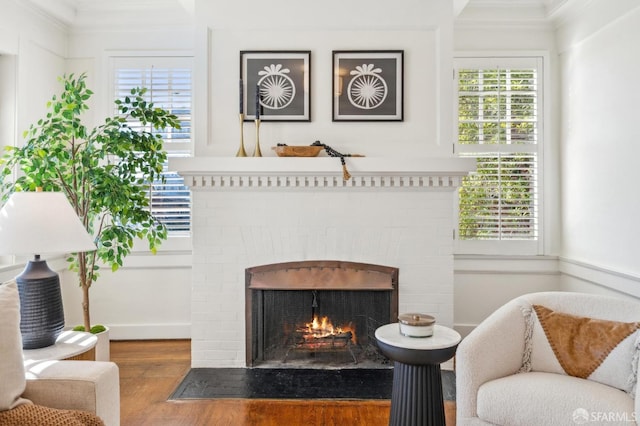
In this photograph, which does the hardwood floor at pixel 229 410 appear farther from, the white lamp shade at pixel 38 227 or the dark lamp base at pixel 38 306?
the white lamp shade at pixel 38 227

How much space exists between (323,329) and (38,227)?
195cm

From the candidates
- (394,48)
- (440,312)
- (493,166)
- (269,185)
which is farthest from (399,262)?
(394,48)

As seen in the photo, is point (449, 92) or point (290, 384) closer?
point (290, 384)

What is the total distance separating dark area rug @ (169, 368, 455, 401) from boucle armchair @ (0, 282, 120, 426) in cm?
106

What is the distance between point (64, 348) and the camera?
6.95ft

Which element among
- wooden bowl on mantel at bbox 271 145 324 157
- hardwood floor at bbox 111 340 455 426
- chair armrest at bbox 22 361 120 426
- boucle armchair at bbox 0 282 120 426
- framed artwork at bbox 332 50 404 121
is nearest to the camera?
boucle armchair at bbox 0 282 120 426

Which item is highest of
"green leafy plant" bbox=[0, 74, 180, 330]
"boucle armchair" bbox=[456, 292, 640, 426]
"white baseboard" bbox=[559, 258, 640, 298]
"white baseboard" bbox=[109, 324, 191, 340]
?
"green leafy plant" bbox=[0, 74, 180, 330]

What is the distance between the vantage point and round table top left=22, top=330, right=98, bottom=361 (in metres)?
2.01

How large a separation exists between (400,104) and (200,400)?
2.42 metres

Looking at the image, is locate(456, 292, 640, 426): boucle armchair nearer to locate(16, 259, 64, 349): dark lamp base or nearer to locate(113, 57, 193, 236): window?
locate(16, 259, 64, 349): dark lamp base

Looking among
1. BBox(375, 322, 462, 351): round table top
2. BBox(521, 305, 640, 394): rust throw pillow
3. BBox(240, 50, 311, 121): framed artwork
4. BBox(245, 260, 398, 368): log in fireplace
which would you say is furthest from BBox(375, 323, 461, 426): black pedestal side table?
BBox(240, 50, 311, 121): framed artwork

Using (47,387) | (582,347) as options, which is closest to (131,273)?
(47,387)

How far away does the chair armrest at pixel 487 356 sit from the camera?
6.54ft

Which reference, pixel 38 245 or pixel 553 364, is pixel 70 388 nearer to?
pixel 38 245
